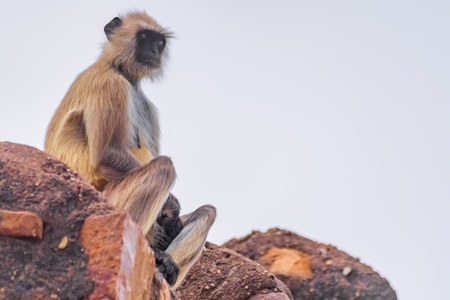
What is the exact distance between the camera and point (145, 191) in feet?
19.2

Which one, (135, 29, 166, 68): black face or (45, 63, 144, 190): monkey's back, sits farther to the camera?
(135, 29, 166, 68): black face

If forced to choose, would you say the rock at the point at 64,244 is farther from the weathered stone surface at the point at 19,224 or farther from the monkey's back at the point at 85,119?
the monkey's back at the point at 85,119

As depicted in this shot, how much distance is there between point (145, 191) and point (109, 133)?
69 cm

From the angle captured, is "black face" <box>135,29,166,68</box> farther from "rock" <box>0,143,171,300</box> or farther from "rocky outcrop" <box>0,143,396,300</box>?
"rock" <box>0,143,171,300</box>

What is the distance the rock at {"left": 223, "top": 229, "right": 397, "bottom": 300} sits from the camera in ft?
26.7

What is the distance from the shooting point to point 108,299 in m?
3.54

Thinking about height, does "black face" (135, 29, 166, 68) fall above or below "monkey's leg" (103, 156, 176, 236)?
above

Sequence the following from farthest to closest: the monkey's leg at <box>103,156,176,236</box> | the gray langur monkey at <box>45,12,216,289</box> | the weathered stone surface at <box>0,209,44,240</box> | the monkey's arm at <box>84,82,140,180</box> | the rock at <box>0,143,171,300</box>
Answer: the monkey's arm at <box>84,82,140,180</box> → the gray langur monkey at <box>45,12,216,289</box> → the monkey's leg at <box>103,156,176,236</box> → the weathered stone surface at <box>0,209,44,240</box> → the rock at <box>0,143,171,300</box>

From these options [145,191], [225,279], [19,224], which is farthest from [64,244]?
[225,279]

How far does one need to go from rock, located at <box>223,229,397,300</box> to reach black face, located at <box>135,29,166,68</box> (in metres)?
2.16

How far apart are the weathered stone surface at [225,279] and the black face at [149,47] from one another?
1608mm

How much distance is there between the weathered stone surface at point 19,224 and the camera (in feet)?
12.1

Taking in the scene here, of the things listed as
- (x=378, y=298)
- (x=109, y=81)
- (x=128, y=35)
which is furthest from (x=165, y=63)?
(x=378, y=298)

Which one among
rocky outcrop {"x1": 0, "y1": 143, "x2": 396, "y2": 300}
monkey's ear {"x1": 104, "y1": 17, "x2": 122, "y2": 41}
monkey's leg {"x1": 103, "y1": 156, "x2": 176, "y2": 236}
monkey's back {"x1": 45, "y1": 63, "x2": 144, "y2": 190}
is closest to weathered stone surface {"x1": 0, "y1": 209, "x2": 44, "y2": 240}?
rocky outcrop {"x1": 0, "y1": 143, "x2": 396, "y2": 300}
